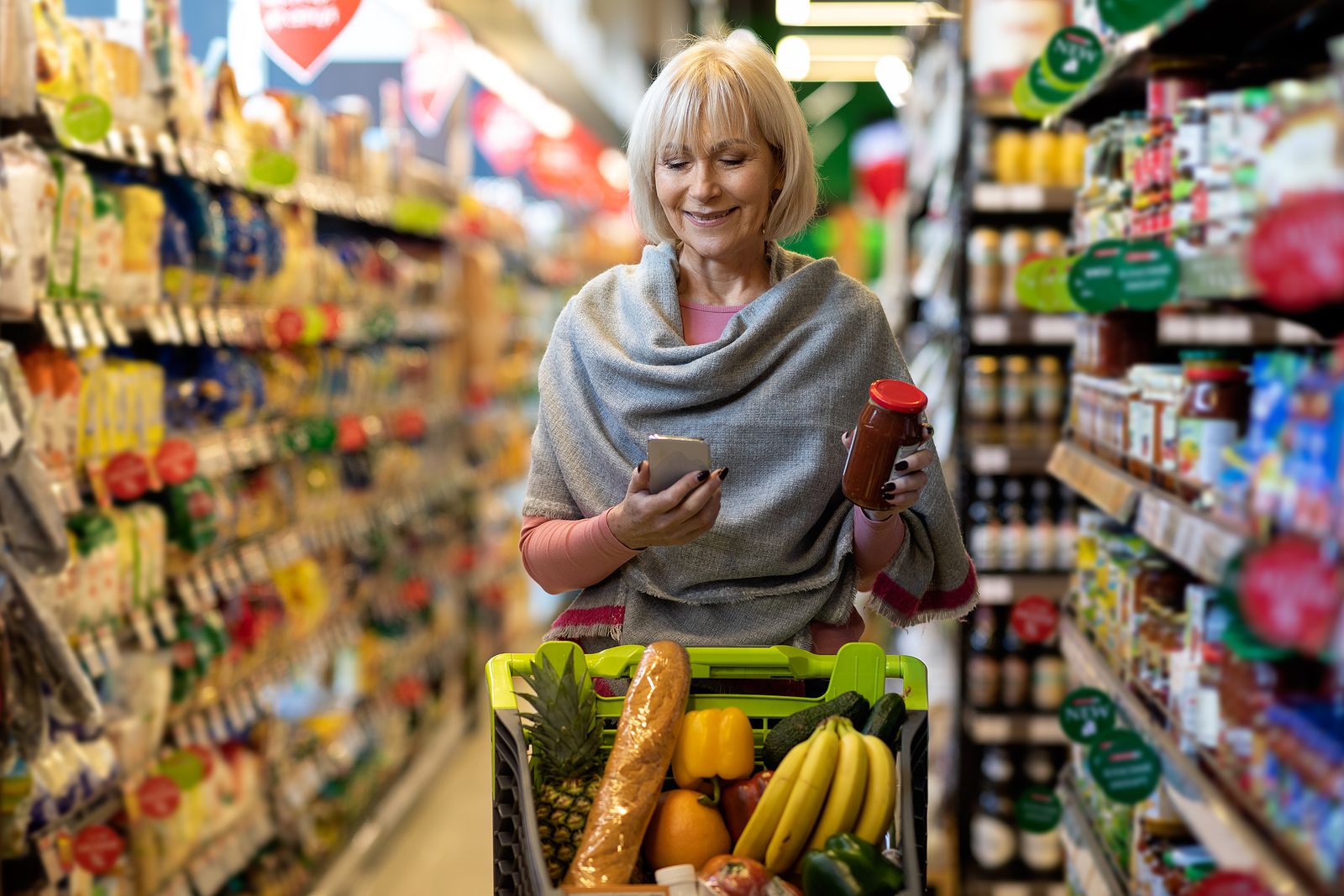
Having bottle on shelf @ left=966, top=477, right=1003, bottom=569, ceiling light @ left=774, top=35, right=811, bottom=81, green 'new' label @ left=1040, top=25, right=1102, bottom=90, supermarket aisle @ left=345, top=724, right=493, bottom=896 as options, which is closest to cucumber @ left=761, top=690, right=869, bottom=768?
green 'new' label @ left=1040, top=25, right=1102, bottom=90

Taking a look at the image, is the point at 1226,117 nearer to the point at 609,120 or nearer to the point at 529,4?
the point at 529,4

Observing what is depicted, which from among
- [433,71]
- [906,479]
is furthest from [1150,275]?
[433,71]

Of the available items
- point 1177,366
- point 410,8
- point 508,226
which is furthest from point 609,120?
point 1177,366

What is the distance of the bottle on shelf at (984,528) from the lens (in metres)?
4.54

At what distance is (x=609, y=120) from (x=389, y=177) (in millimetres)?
10755

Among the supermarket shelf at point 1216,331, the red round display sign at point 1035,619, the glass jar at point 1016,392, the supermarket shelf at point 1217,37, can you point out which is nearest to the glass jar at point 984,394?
the glass jar at point 1016,392

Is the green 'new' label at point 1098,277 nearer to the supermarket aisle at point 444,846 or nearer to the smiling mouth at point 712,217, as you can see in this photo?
the smiling mouth at point 712,217

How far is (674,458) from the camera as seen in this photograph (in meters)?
1.82

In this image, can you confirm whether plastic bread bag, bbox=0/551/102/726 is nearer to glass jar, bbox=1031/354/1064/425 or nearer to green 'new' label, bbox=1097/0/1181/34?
green 'new' label, bbox=1097/0/1181/34

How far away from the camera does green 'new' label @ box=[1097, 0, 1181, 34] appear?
2.02 meters

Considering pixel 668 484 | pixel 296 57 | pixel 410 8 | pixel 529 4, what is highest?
pixel 529 4

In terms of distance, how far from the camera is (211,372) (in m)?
3.71

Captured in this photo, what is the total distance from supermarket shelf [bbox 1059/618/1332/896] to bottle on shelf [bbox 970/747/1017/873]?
1771mm

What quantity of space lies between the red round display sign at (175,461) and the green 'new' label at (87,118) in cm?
84
